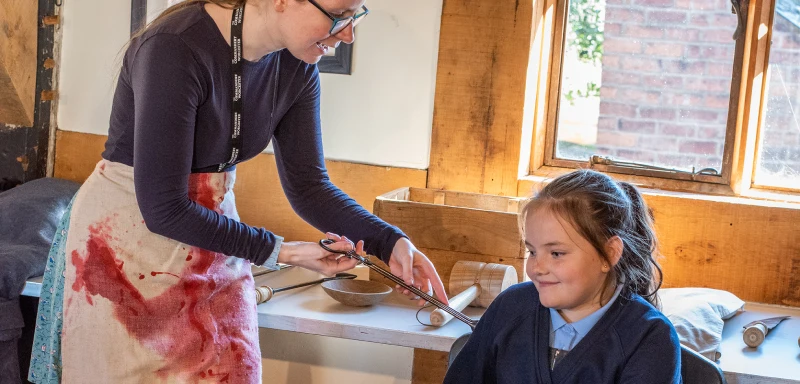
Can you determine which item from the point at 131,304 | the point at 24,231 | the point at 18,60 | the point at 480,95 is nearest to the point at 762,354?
the point at 480,95

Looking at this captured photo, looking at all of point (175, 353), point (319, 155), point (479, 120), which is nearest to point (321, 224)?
point (319, 155)

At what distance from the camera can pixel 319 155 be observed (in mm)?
1987

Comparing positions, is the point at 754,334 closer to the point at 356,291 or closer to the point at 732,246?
the point at 732,246

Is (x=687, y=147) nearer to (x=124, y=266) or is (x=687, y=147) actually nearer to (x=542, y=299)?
(x=542, y=299)

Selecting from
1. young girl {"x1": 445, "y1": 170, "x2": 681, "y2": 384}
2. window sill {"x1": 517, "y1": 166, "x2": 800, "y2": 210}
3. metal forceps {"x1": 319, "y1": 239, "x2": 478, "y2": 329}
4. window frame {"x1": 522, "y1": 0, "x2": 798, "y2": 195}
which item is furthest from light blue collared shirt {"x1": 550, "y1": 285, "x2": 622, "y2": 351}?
window frame {"x1": 522, "y1": 0, "x2": 798, "y2": 195}

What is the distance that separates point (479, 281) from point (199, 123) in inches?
31.9

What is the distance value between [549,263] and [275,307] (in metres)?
0.73

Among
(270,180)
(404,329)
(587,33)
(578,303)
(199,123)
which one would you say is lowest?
(404,329)

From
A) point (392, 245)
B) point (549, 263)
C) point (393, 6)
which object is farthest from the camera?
point (393, 6)

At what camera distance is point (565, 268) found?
1639mm

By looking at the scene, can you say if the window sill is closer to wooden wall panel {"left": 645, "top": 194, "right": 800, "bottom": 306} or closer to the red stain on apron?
wooden wall panel {"left": 645, "top": 194, "right": 800, "bottom": 306}

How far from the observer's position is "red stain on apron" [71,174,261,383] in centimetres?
172

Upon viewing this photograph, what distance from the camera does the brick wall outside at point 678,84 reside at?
259 cm

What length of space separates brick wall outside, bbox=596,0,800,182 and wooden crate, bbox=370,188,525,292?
681 millimetres
